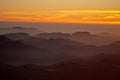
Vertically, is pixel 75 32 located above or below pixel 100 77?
above

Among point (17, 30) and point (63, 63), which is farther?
point (63, 63)

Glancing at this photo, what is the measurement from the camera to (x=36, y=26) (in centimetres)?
853

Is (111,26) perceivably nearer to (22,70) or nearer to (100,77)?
(100,77)

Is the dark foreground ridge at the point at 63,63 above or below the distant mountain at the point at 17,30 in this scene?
below

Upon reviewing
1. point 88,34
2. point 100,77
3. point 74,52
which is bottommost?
point 100,77

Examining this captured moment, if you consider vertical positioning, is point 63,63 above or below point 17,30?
below

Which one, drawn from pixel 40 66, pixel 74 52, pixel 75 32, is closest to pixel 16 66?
pixel 40 66

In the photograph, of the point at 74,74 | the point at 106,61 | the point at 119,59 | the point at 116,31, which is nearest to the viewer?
the point at 116,31

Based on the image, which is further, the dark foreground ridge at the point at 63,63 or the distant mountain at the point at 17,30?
the dark foreground ridge at the point at 63,63

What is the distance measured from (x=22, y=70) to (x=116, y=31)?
448cm

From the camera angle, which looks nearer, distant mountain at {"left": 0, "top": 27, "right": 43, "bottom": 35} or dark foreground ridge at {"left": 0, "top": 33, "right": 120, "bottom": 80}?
distant mountain at {"left": 0, "top": 27, "right": 43, "bottom": 35}

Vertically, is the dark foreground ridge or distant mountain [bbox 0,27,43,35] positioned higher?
distant mountain [bbox 0,27,43,35]

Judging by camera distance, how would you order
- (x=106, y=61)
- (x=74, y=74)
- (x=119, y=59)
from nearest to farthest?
(x=74, y=74) → (x=119, y=59) → (x=106, y=61)

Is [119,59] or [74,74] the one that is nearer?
[74,74]
